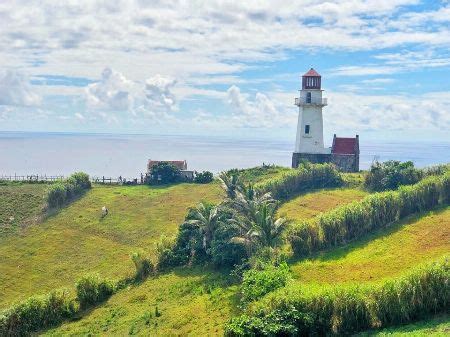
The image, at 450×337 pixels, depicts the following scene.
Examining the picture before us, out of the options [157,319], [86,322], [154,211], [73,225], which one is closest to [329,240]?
[157,319]

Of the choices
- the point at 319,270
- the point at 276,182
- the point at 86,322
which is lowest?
the point at 86,322

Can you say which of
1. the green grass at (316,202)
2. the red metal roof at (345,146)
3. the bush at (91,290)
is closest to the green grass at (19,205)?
the bush at (91,290)

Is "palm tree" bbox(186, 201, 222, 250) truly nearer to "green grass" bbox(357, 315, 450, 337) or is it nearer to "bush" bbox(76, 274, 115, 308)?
"bush" bbox(76, 274, 115, 308)

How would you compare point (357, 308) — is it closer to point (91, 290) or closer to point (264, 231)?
point (264, 231)

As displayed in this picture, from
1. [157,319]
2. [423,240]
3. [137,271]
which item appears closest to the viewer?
[157,319]

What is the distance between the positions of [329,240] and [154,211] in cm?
2667

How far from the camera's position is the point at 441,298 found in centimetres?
2552

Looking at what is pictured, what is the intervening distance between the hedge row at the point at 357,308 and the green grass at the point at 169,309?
206 inches

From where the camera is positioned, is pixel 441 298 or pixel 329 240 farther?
pixel 329 240

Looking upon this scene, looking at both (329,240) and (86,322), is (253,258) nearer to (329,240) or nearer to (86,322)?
(329,240)

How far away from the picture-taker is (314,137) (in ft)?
241

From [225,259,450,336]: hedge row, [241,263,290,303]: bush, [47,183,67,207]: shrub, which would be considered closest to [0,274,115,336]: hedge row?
[241,263,290,303]: bush

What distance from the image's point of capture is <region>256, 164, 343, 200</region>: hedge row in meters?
62.1

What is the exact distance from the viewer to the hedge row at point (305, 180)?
204 feet
